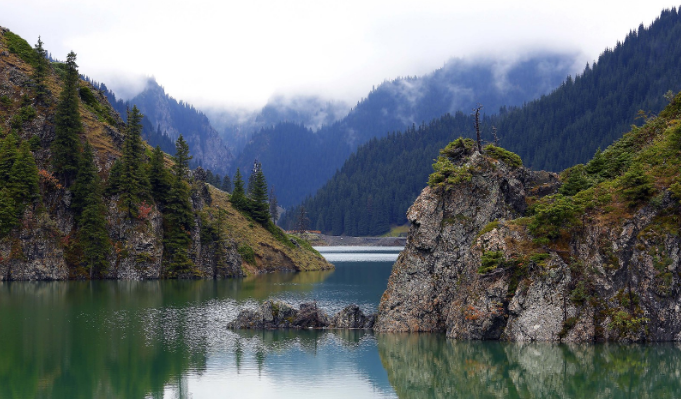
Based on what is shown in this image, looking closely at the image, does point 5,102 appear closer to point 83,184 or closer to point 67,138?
point 67,138

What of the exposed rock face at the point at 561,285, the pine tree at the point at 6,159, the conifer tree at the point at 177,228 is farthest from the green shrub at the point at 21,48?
the exposed rock face at the point at 561,285

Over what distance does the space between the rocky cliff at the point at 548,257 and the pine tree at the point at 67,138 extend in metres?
79.0

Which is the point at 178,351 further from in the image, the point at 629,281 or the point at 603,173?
the point at 603,173

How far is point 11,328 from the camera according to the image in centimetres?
5725

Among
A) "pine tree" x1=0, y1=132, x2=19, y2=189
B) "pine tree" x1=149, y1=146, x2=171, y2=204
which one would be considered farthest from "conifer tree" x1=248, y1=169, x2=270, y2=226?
"pine tree" x1=0, y1=132, x2=19, y2=189

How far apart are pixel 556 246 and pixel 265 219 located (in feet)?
358

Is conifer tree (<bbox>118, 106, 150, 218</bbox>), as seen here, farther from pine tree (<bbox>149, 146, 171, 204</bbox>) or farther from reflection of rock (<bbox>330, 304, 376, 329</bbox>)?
reflection of rock (<bbox>330, 304, 376, 329</bbox>)

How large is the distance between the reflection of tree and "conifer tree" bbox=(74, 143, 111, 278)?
75082 mm

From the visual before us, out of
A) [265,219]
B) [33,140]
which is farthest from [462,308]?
[265,219]

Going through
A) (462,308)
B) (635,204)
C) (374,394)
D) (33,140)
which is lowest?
(374,394)

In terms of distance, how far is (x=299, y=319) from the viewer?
2386 inches

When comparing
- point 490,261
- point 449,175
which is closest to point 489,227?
point 490,261

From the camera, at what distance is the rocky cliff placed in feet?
155

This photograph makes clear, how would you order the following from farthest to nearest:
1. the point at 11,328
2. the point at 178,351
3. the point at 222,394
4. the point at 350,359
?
the point at 11,328 < the point at 178,351 < the point at 350,359 < the point at 222,394
